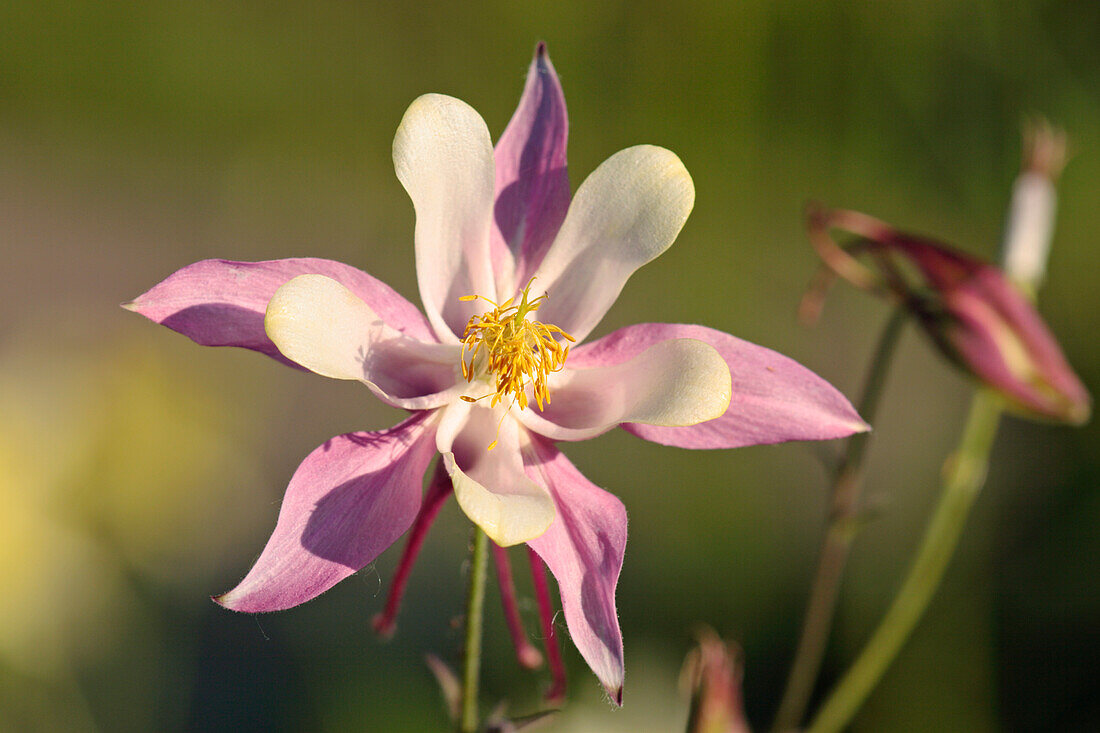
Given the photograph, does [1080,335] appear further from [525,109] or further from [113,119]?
[113,119]

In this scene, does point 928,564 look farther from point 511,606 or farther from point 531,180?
point 531,180

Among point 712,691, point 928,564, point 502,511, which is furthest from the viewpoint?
point 928,564

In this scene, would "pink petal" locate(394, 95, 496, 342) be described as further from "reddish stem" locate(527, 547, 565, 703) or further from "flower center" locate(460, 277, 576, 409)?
"reddish stem" locate(527, 547, 565, 703)

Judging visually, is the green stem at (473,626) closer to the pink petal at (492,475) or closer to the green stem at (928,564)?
the pink petal at (492,475)

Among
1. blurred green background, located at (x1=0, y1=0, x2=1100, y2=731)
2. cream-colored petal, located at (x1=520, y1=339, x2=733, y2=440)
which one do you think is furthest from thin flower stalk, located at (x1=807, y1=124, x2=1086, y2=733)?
cream-colored petal, located at (x1=520, y1=339, x2=733, y2=440)

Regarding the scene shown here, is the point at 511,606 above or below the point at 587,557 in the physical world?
below

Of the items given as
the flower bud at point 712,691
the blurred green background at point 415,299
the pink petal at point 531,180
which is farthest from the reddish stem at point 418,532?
the blurred green background at point 415,299

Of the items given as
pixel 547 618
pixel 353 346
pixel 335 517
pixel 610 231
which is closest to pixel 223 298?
pixel 353 346
